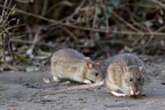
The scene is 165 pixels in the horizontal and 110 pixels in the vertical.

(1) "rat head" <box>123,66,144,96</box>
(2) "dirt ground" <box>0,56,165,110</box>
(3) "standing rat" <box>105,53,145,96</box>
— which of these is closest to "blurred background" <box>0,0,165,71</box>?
(2) "dirt ground" <box>0,56,165,110</box>

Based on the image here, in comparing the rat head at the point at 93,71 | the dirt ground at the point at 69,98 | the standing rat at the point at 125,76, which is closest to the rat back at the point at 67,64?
the rat head at the point at 93,71

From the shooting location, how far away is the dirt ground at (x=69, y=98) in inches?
246

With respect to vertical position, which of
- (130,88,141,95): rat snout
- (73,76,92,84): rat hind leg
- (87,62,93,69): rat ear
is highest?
(130,88,141,95): rat snout

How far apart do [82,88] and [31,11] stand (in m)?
4.49

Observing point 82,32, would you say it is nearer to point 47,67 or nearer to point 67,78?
point 47,67

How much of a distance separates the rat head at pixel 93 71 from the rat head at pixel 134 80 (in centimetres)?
138

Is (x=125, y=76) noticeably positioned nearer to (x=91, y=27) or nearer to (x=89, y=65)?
(x=89, y=65)

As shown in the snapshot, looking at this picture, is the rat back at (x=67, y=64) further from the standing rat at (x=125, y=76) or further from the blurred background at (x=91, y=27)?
Result: the blurred background at (x=91, y=27)

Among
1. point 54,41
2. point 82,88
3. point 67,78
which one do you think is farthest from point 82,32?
point 82,88

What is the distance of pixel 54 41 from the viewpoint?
450 inches

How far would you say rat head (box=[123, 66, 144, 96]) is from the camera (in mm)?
6371

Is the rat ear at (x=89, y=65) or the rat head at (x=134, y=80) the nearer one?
the rat head at (x=134, y=80)

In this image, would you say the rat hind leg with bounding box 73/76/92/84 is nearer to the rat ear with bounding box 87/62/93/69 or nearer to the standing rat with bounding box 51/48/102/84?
the standing rat with bounding box 51/48/102/84

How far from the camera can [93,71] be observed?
7891 millimetres
